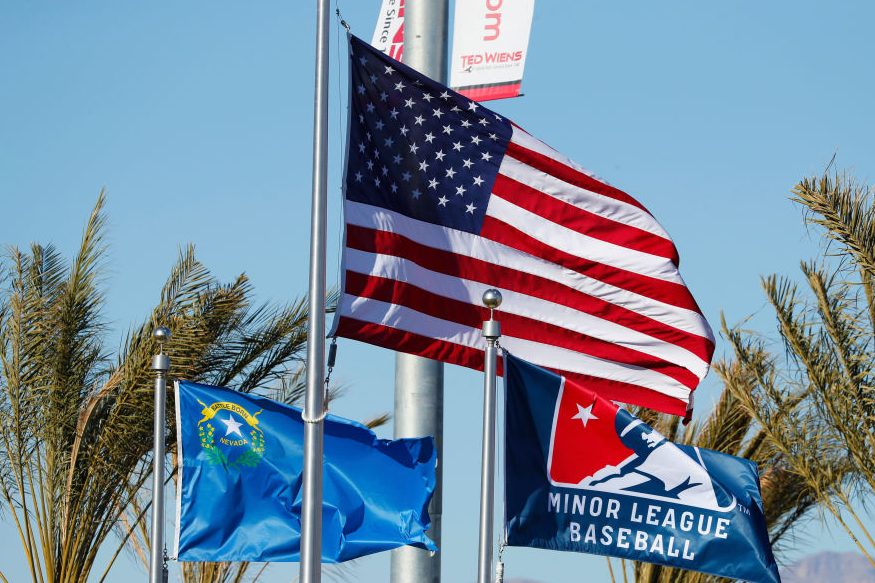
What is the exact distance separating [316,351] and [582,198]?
10.4ft

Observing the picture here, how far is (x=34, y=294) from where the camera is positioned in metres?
14.5

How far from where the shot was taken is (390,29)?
17344 millimetres

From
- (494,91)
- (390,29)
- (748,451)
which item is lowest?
(748,451)

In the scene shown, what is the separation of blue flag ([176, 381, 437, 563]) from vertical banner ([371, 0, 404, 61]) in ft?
23.8

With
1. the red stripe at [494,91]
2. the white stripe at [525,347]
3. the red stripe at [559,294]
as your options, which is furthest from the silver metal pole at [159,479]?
the red stripe at [494,91]

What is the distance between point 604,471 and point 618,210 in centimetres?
198

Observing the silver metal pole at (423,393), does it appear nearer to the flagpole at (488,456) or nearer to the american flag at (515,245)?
the american flag at (515,245)

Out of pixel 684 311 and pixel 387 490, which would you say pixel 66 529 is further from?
pixel 684 311

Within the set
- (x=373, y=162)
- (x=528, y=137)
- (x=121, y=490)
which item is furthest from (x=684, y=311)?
(x=121, y=490)

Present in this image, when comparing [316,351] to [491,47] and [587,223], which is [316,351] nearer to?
[587,223]

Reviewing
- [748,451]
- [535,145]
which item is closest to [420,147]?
[535,145]

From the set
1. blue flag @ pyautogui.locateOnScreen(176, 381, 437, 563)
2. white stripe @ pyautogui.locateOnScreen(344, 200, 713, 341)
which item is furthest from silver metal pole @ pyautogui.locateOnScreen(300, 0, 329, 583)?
white stripe @ pyautogui.locateOnScreen(344, 200, 713, 341)

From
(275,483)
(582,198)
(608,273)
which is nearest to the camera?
(275,483)

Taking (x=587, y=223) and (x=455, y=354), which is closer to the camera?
(x=455, y=354)
